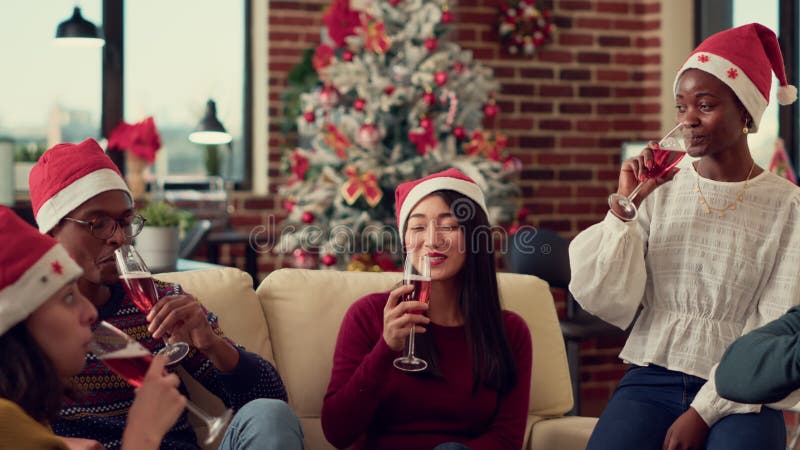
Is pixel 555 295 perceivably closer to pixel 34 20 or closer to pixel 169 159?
pixel 169 159

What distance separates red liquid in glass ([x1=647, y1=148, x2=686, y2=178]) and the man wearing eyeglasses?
0.93 meters

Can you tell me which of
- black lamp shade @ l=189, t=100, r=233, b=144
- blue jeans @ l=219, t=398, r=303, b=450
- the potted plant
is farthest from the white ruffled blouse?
black lamp shade @ l=189, t=100, r=233, b=144

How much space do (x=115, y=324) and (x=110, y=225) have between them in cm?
21

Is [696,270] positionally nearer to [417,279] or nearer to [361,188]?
[417,279]

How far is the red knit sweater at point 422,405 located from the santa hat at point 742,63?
2.53ft

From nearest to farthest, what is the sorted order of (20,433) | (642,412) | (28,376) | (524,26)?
(20,433) → (28,376) → (642,412) → (524,26)

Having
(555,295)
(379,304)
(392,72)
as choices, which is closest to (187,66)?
(392,72)

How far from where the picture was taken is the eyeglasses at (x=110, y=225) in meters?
1.98

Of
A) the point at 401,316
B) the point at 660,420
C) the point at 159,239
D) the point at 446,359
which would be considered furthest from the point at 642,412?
the point at 159,239

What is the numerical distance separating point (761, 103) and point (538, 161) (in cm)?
335

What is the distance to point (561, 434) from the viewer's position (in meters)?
2.36

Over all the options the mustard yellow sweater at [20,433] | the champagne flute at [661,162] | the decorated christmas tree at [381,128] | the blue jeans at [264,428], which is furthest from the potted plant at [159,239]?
the mustard yellow sweater at [20,433]

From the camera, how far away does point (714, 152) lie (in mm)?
2096

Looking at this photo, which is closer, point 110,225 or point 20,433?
point 20,433
